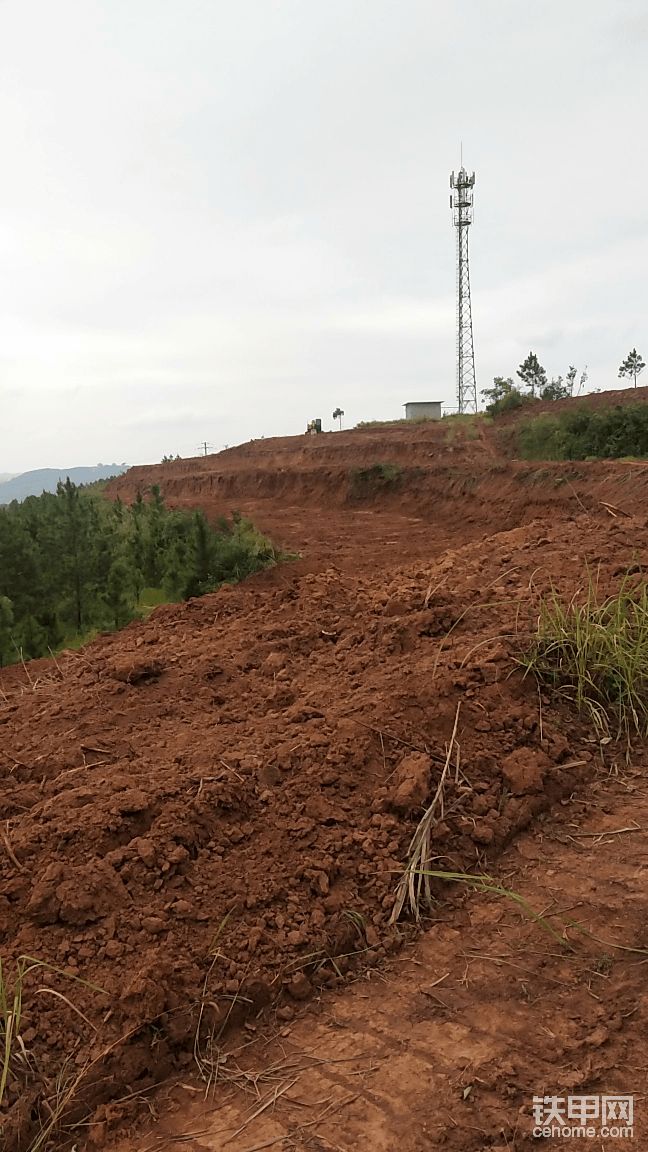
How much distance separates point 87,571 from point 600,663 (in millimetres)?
5500

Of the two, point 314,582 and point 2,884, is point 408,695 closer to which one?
point 2,884

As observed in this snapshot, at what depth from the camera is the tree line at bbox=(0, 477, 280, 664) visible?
6.15m

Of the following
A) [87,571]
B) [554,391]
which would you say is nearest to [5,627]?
[87,571]

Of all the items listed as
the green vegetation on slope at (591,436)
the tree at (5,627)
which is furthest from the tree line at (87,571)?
the green vegetation on slope at (591,436)

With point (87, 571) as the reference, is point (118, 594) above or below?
below

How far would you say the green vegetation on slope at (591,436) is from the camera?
41.7 ft

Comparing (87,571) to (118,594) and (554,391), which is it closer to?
(118,594)

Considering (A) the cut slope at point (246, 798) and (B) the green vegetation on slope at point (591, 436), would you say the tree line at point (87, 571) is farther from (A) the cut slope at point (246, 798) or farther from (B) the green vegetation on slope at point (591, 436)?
(B) the green vegetation on slope at point (591, 436)

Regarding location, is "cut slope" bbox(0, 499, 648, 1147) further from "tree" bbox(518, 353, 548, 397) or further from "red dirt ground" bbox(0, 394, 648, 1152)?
"tree" bbox(518, 353, 548, 397)

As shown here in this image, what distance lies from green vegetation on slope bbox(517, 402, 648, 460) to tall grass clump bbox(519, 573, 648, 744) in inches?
399

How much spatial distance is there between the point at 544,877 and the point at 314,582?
2.73m

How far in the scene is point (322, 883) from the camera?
6.25 feet

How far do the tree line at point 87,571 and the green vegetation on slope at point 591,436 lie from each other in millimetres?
8198

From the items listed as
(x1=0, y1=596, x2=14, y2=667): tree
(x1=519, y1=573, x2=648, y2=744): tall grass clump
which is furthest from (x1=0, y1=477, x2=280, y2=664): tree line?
(x1=519, y1=573, x2=648, y2=744): tall grass clump
